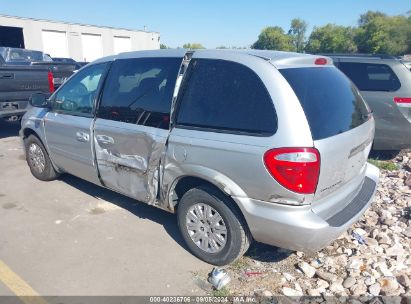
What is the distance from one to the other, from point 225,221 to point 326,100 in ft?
4.38

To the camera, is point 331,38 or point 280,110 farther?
point 331,38

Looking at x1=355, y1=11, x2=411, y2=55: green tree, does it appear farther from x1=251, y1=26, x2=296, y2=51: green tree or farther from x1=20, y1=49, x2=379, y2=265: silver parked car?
x1=20, y1=49, x2=379, y2=265: silver parked car

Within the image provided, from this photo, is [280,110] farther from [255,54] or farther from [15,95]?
[15,95]

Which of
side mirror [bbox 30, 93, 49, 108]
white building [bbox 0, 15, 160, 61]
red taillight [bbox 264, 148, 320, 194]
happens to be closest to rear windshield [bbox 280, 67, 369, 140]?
red taillight [bbox 264, 148, 320, 194]

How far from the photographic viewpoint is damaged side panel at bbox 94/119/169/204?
332cm

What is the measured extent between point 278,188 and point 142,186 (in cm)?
154

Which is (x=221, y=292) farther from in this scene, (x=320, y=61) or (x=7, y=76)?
(x=7, y=76)

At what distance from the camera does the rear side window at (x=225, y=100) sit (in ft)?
8.75

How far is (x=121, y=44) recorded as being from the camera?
43.7m

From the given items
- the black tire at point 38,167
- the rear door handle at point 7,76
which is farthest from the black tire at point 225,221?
the rear door handle at point 7,76

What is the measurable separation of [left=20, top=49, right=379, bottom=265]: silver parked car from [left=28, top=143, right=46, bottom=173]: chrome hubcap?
4.72 feet

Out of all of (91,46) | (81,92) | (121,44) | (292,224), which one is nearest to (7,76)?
(81,92)

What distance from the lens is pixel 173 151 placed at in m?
3.14

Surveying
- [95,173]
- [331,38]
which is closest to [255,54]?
[95,173]
